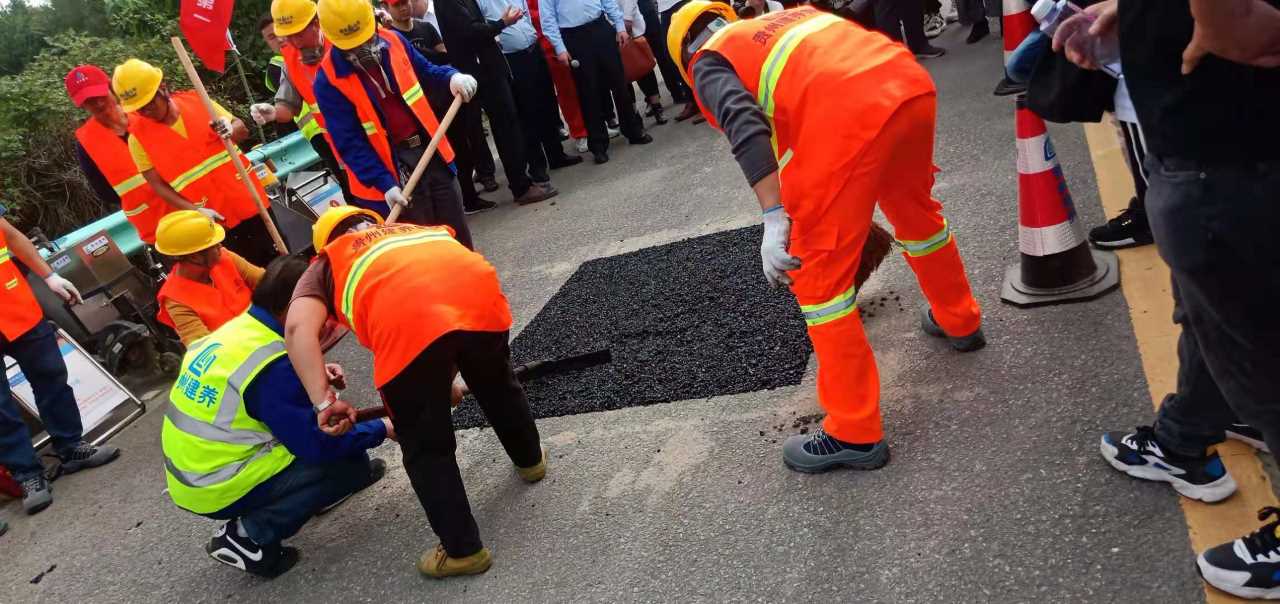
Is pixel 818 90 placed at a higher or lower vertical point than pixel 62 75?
lower

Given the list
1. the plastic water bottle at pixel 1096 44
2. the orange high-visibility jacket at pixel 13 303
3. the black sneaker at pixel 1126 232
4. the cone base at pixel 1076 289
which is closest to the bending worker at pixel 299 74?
the orange high-visibility jacket at pixel 13 303

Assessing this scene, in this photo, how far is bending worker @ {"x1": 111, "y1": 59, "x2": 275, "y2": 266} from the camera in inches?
217

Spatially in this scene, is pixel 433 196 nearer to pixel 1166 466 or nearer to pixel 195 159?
pixel 195 159

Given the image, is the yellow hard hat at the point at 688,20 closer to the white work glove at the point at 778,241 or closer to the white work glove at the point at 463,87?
the white work glove at the point at 778,241

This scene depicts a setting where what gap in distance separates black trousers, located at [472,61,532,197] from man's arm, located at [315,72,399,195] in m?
2.78

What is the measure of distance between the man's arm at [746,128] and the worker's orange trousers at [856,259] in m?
0.14

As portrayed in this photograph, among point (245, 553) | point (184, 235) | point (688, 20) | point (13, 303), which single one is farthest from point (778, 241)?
point (13, 303)

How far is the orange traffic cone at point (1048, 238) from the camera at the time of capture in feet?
11.8

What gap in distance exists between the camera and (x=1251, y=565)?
7.04 ft

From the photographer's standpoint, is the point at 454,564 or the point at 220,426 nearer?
the point at 454,564

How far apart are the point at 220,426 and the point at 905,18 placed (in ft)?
22.0

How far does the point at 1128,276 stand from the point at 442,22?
18.8 ft

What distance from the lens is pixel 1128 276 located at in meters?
3.69

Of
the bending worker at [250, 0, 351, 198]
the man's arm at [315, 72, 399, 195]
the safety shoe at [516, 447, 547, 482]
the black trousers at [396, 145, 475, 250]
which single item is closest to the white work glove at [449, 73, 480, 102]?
the black trousers at [396, 145, 475, 250]
